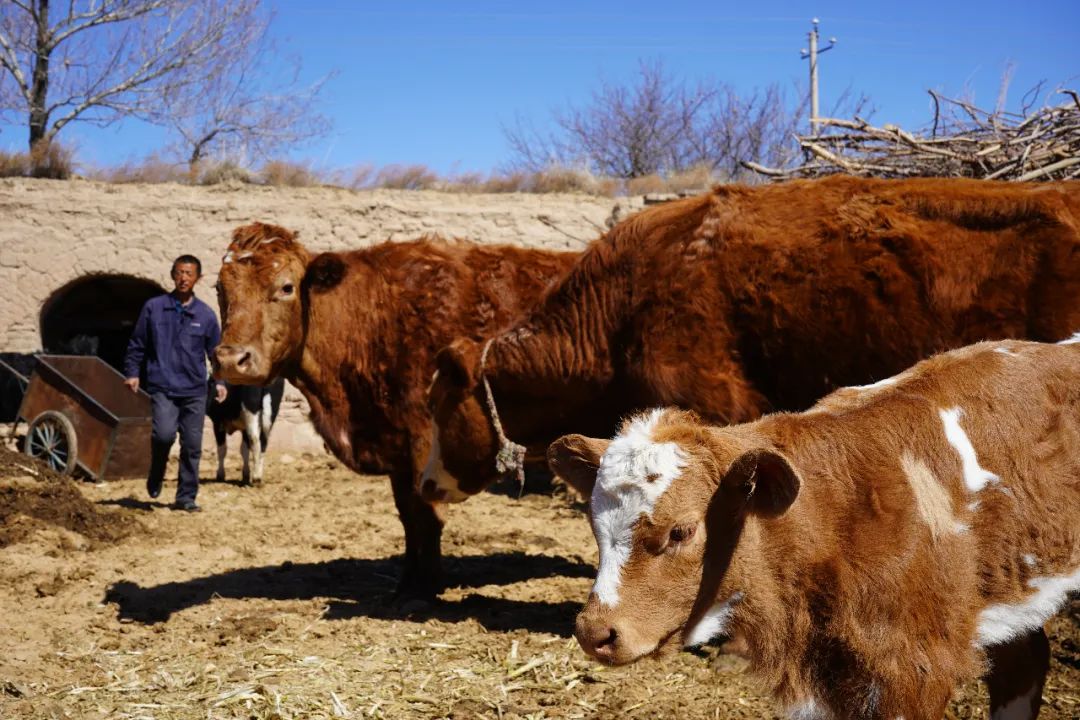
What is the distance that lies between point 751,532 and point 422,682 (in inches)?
95.9

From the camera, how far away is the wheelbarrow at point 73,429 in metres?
10.3

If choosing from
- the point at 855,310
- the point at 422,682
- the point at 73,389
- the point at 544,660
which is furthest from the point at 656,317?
the point at 73,389

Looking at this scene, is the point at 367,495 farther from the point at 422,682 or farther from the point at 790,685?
the point at 790,685

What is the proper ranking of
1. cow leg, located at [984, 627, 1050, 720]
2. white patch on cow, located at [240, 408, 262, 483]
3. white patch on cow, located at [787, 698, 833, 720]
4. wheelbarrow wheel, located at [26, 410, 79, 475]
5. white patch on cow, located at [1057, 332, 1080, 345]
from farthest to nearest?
white patch on cow, located at [240, 408, 262, 483] → wheelbarrow wheel, located at [26, 410, 79, 475] → white patch on cow, located at [1057, 332, 1080, 345] → cow leg, located at [984, 627, 1050, 720] → white patch on cow, located at [787, 698, 833, 720]

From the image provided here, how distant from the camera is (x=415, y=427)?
6746 mm

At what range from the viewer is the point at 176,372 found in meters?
9.16

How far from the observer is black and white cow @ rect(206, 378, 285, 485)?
11047 mm

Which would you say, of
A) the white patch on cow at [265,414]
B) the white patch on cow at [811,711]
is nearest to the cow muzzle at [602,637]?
the white patch on cow at [811,711]

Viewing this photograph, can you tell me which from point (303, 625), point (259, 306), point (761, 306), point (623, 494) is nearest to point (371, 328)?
point (259, 306)

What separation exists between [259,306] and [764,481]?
472 cm

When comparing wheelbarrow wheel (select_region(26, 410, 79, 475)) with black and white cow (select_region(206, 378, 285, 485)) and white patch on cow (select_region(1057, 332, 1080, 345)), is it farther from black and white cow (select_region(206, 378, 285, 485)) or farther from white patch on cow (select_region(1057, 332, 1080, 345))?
white patch on cow (select_region(1057, 332, 1080, 345))

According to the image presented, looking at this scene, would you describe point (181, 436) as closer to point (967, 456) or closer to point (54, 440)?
point (54, 440)

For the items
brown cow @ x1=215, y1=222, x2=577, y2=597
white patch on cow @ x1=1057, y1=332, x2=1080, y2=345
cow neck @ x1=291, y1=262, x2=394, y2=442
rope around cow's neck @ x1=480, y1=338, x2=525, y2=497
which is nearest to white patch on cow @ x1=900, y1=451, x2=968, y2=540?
white patch on cow @ x1=1057, y1=332, x2=1080, y2=345

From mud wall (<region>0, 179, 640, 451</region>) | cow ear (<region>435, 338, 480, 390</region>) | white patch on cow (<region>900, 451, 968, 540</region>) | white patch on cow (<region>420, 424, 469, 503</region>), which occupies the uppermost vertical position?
mud wall (<region>0, 179, 640, 451</region>)
